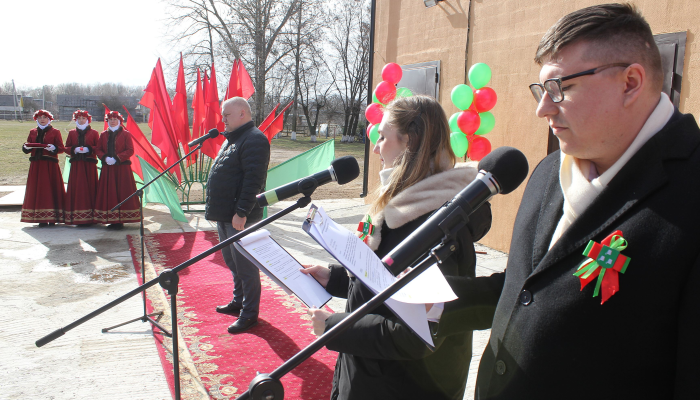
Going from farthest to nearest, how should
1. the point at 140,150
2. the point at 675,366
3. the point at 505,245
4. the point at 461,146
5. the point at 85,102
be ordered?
the point at 85,102 < the point at 140,150 < the point at 505,245 < the point at 461,146 < the point at 675,366

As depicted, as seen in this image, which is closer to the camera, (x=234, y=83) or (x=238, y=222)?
(x=238, y=222)

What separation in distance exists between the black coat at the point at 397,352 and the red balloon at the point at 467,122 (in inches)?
155

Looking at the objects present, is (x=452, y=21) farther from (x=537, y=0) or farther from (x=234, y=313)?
(x=234, y=313)

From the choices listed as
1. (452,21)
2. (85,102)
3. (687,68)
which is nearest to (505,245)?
(687,68)

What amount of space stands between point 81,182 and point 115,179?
1.82 ft

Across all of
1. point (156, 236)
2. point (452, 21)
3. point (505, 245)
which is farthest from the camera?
point (156, 236)

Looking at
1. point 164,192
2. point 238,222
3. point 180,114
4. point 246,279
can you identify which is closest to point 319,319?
point 238,222

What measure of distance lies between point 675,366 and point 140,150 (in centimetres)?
925

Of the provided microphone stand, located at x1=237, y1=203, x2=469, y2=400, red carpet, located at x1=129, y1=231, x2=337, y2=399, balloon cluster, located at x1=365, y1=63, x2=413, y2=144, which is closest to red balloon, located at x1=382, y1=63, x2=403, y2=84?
balloon cluster, located at x1=365, y1=63, x2=413, y2=144

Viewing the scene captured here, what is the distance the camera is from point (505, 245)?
249 inches

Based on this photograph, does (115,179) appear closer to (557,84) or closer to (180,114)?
(180,114)

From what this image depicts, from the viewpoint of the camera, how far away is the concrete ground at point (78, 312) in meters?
3.27

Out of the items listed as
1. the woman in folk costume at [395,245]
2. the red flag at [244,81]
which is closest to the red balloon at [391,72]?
the red flag at [244,81]

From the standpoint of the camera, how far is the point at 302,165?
8.55 m
